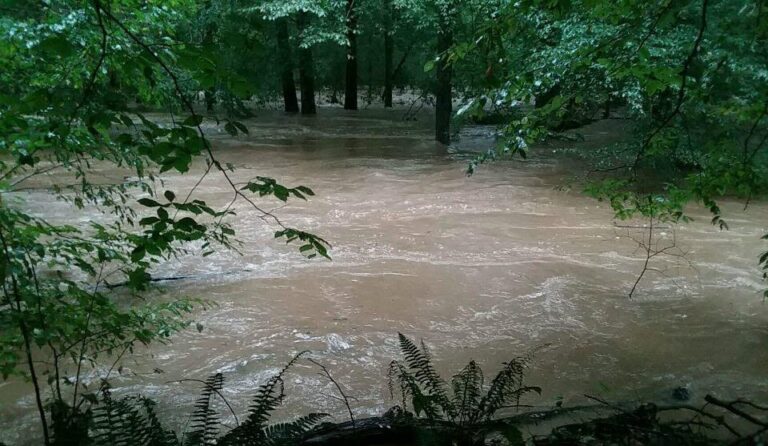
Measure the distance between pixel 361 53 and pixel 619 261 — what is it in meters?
25.9

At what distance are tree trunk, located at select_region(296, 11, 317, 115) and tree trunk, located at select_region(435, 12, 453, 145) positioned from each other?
17.0 feet

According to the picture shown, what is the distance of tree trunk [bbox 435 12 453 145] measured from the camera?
44.5ft

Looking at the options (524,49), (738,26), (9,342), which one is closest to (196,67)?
(9,342)

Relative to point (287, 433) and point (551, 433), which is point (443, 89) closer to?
point (551, 433)

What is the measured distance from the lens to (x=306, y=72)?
21875 mm

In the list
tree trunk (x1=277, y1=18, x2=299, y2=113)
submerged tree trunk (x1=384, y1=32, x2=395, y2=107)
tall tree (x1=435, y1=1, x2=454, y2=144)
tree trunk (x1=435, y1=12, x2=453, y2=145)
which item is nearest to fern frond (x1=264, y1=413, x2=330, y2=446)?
tall tree (x1=435, y1=1, x2=454, y2=144)

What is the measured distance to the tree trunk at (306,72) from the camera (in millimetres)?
18812

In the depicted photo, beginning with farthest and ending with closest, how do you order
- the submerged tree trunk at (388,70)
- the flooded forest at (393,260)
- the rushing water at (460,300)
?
the submerged tree trunk at (388,70) < the rushing water at (460,300) < the flooded forest at (393,260)

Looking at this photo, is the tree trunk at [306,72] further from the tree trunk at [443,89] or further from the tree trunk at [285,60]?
the tree trunk at [443,89]

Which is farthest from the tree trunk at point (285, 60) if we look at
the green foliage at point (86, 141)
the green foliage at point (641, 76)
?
the green foliage at point (86, 141)

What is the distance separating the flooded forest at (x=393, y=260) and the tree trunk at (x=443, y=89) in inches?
18.2

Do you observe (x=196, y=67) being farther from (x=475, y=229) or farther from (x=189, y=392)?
(x=475, y=229)

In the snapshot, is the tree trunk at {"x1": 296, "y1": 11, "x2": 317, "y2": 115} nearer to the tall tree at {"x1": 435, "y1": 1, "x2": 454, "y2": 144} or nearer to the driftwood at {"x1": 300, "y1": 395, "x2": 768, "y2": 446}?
the tall tree at {"x1": 435, "y1": 1, "x2": 454, "y2": 144}

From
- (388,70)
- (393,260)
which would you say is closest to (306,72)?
(388,70)
